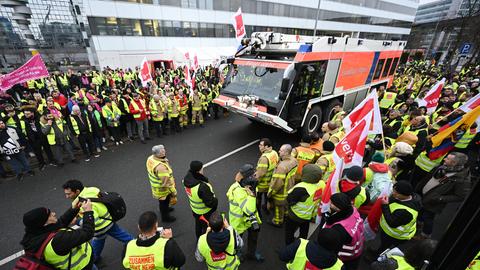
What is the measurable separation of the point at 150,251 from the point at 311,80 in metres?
6.28

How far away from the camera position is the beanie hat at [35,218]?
2088 millimetres

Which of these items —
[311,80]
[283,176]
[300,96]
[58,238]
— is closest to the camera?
[58,238]

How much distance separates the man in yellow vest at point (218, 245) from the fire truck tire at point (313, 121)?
5.50m

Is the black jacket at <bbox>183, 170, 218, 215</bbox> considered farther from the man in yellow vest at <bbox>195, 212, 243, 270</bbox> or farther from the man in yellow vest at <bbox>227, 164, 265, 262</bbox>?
the man in yellow vest at <bbox>195, 212, 243, 270</bbox>

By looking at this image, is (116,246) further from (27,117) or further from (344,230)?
(27,117)

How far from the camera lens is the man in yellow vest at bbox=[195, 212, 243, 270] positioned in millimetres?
2236

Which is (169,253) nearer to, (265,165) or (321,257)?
(321,257)

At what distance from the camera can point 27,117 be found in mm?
5863

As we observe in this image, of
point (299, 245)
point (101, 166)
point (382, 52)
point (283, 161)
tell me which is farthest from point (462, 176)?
point (382, 52)

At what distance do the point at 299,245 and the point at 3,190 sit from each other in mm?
7061

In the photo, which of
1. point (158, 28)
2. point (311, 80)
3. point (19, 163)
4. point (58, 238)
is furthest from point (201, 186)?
point (158, 28)

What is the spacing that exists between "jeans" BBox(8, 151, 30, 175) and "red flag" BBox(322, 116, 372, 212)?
Answer: 7.37 metres

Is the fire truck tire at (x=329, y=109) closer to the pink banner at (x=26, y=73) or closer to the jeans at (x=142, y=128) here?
the jeans at (x=142, y=128)

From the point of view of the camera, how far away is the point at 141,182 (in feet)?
18.1
